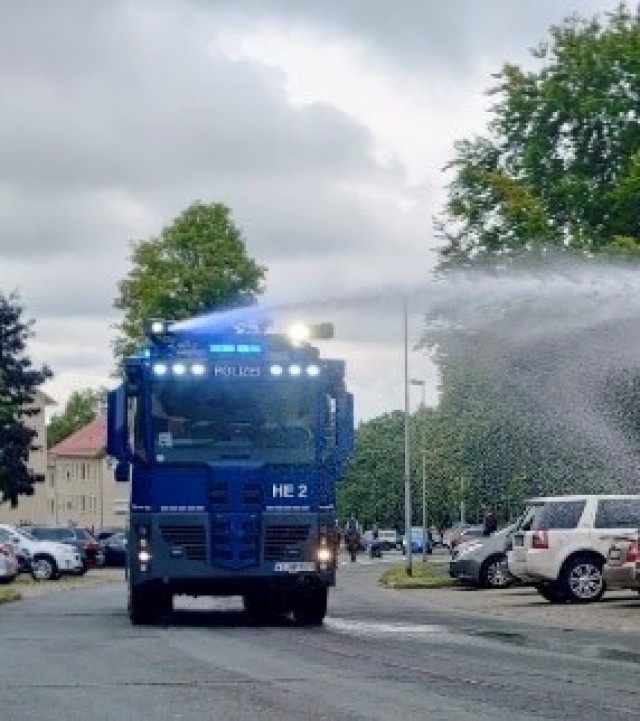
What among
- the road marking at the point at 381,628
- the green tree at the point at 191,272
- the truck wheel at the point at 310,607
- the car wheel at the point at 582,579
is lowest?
the road marking at the point at 381,628

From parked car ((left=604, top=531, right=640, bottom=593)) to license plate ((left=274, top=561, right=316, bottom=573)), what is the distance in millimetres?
6328

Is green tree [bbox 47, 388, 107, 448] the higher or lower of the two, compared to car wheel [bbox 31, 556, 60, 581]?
higher

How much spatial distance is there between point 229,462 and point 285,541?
121 centimetres

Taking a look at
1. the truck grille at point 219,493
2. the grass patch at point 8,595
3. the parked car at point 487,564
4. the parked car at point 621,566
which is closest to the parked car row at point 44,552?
the grass patch at point 8,595

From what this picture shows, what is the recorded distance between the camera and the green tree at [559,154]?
4400 centimetres

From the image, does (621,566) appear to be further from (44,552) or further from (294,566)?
(44,552)

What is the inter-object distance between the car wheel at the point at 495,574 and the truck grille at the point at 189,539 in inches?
653

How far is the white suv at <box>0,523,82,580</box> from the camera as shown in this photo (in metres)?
50.7

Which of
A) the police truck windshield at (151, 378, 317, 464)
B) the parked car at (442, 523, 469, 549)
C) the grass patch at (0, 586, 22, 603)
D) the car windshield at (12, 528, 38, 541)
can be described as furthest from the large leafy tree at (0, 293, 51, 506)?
the police truck windshield at (151, 378, 317, 464)

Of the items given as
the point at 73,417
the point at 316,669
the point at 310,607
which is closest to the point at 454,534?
the point at 310,607

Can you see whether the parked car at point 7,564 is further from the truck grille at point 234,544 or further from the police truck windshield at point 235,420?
the police truck windshield at point 235,420

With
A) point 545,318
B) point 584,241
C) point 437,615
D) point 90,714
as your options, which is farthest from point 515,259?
point 90,714

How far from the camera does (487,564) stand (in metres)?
39.0

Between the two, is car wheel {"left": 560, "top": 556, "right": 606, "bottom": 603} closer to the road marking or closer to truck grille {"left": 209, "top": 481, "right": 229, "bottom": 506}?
the road marking
